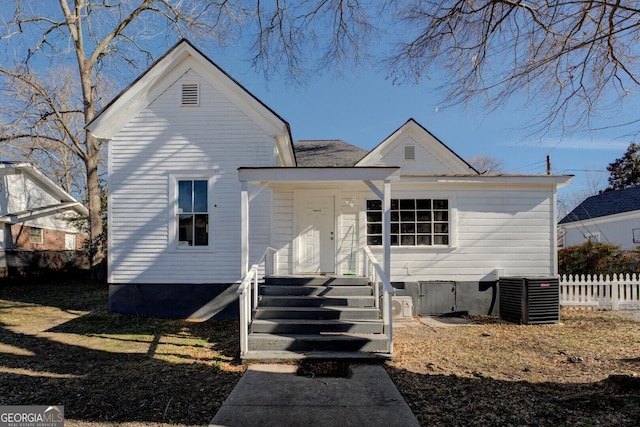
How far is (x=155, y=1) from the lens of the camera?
15266mm

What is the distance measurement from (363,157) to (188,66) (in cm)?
652

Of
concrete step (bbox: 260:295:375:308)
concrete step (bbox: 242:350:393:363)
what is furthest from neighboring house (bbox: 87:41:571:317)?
concrete step (bbox: 242:350:393:363)

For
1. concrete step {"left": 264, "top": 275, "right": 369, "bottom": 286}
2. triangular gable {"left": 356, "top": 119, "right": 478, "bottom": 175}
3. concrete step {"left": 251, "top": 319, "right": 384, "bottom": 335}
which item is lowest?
concrete step {"left": 251, "top": 319, "right": 384, "bottom": 335}

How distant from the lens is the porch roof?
663cm

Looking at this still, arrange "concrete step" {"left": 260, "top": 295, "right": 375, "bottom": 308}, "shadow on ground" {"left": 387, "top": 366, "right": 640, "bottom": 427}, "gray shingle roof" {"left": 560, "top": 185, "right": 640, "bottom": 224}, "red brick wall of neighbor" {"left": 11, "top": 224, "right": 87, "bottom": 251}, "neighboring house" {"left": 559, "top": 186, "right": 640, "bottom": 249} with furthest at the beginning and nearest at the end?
"gray shingle roof" {"left": 560, "top": 185, "right": 640, "bottom": 224}, "neighboring house" {"left": 559, "top": 186, "right": 640, "bottom": 249}, "red brick wall of neighbor" {"left": 11, "top": 224, "right": 87, "bottom": 251}, "concrete step" {"left": 260, "top": 295, "right": 375, "bottom": 308}, "shadow on ground" {"left": 387, "top": 366, "right": 640, "bottom": 427}

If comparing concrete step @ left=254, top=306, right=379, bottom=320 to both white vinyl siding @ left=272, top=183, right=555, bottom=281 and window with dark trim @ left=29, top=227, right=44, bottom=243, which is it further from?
window with dark trim @ left=29, top=227, right=44, bottom=243

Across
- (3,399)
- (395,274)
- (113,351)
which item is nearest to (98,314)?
(113,351)

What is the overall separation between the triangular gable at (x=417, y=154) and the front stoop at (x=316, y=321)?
682 centimetres

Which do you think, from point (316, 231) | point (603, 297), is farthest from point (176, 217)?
point (603, 297)

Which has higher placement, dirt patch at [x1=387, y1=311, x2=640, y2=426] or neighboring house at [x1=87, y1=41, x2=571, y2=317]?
neighboring house at [x1=87, y1=41, x2=571, y2=317]

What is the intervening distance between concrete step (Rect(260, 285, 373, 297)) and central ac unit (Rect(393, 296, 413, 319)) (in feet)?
5.73

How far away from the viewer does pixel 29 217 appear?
18.7 meters

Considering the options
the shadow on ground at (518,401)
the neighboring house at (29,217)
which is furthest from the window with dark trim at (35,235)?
the shadow on ground at (518,401)

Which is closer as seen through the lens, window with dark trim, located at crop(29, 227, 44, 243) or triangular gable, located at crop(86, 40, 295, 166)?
triangular gable, located at crop(86, 40, 295, 166)
